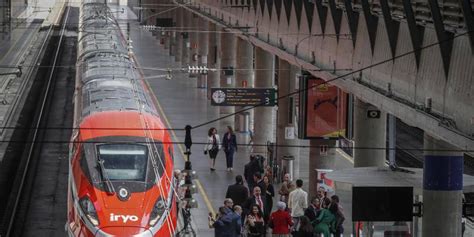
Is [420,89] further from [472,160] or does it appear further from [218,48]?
[218,48]

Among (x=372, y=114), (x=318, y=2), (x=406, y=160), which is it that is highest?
(x=318, y=2)

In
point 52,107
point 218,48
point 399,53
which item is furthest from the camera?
point 218,48

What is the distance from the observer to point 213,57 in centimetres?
6169

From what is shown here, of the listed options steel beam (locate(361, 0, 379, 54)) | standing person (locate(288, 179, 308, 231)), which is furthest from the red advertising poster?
steel beam (locate(361, 0, 379, 54))

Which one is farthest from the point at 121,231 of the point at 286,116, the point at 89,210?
the point at 286,116

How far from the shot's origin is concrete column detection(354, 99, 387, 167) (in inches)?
1093

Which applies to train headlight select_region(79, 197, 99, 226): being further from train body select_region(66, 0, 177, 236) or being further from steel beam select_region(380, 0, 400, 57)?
steel beam select_region(380, 0, 400, 57)

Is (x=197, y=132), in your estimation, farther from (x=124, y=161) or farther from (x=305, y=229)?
(x=305, y=229)

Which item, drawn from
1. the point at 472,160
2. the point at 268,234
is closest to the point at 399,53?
the point at 268,234

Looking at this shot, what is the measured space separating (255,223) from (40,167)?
1572 cm

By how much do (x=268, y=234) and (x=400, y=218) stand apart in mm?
7271

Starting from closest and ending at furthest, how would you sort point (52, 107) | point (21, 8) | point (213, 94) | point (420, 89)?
point (420, 89) < point (213, 94) < point (52, 107) < point (21, 8)

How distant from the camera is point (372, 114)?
27766 millimetres

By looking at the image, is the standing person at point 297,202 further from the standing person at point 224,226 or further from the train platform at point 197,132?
the standing person at point 224,226
